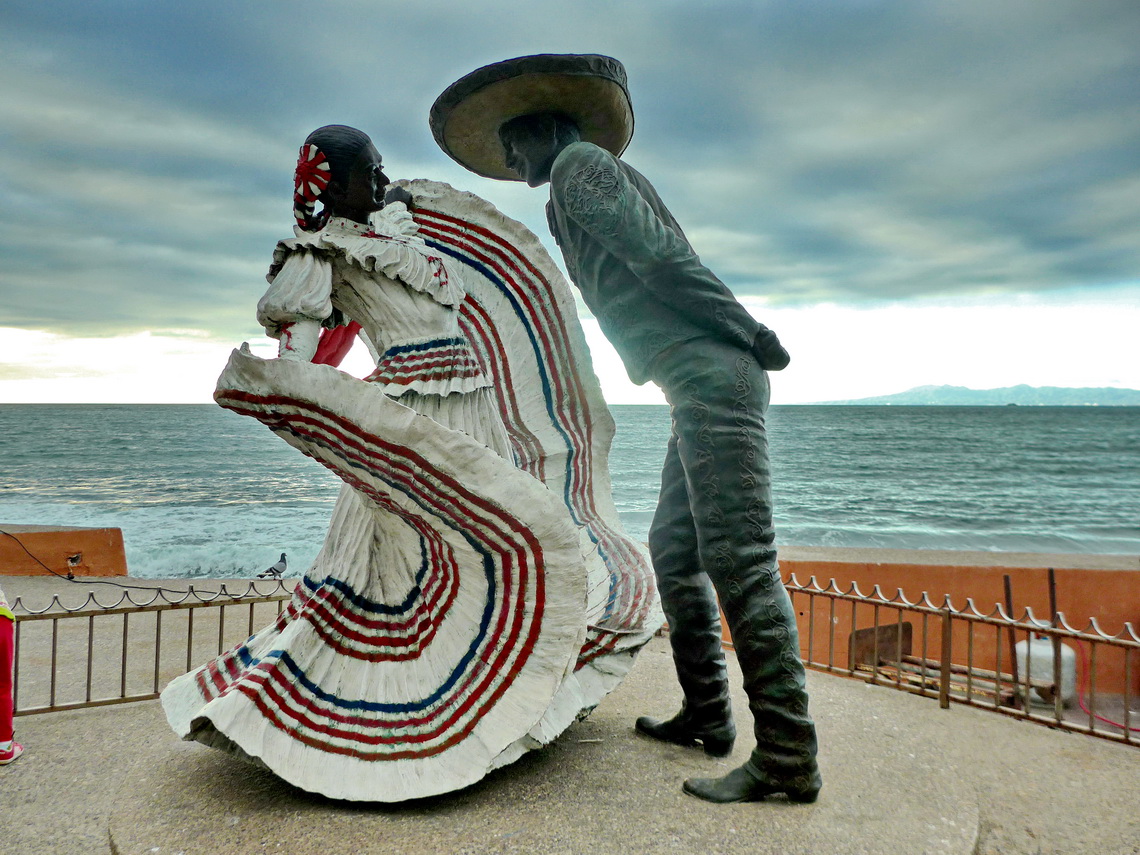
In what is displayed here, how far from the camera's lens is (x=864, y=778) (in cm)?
280

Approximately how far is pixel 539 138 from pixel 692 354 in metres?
0.99

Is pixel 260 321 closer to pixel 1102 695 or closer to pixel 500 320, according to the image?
pixel 500 320

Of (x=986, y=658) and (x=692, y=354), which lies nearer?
(x=692, y=354)

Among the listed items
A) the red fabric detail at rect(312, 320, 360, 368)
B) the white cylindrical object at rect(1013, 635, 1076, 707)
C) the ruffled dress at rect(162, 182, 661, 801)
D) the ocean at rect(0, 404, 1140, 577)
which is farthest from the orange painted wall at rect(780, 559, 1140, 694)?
the ocean at rect(0, 404, 1140, 577)

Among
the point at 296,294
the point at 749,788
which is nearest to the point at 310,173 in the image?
the point at 296,294

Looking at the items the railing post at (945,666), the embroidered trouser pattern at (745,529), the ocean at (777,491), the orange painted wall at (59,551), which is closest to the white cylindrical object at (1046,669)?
the railing post at (945,666)

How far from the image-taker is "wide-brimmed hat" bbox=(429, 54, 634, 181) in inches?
104

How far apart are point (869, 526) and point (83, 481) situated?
29.0m

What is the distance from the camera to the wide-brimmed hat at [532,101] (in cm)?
264

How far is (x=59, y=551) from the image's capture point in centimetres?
944

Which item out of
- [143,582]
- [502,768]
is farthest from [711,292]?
[143,582]

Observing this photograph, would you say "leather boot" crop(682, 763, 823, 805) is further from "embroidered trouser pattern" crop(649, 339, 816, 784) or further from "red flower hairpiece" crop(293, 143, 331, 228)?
"red flower hairpiece" crop(293, 143, 331, 228)

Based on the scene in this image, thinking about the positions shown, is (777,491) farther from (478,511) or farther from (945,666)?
(478,511)

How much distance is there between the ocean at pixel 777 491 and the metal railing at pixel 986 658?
9870mm
